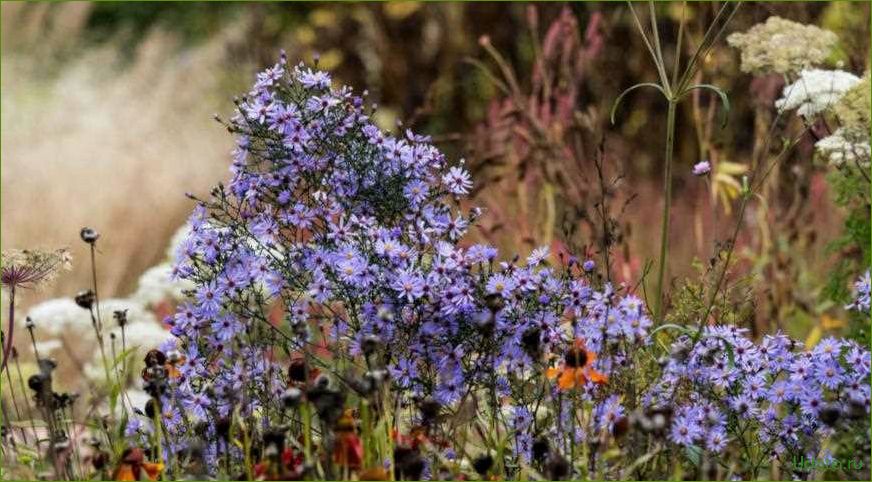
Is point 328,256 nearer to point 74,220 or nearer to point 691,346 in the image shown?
point 691,346

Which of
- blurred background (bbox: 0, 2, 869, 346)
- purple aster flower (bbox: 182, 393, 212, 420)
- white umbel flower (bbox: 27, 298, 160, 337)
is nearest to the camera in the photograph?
purple aster flower (bbox: 182, 393, 212, 420)

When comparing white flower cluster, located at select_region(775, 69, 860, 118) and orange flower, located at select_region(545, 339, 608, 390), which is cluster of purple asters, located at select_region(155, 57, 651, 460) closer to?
orange flower, located at select_region(545, 339, 608, 390)

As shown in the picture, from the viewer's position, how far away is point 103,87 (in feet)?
31.9

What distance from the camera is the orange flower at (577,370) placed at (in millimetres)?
2518

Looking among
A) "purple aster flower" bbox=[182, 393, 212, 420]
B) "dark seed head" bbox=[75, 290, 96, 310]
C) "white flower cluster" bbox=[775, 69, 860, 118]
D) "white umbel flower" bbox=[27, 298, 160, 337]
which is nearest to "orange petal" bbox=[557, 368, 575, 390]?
"purple aster flower" bbox=[182, 393, 212, 420]

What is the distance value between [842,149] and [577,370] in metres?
1.34

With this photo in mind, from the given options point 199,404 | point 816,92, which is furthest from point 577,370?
point 816,92

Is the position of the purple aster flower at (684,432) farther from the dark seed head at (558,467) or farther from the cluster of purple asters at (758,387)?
the dark seed head at (558,467)

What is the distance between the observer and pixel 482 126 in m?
6.03

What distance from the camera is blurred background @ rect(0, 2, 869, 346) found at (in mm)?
5137

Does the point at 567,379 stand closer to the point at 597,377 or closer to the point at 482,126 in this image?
the point at 597,377

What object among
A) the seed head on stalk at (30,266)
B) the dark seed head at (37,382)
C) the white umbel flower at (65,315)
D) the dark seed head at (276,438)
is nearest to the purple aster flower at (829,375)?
the dark seed head at (276,438)

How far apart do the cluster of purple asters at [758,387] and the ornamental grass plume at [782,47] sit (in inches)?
49.3

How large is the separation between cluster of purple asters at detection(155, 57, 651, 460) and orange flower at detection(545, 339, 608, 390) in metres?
0.06
